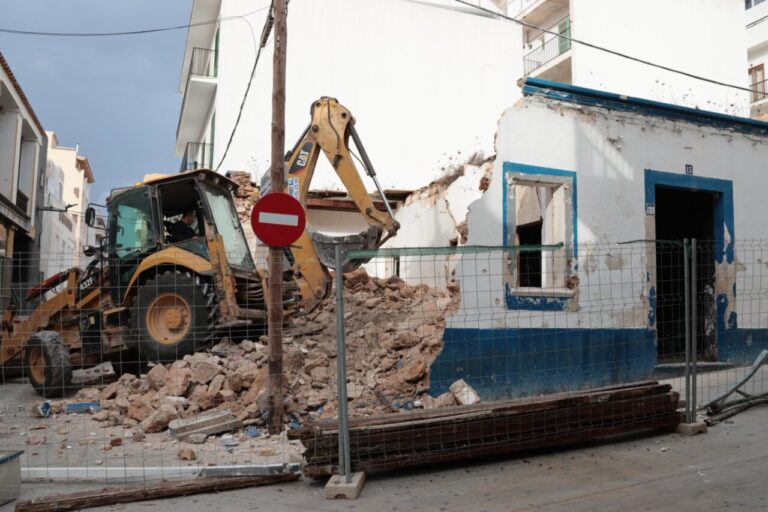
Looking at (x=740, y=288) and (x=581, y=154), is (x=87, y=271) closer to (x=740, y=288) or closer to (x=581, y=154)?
(x=581, y=154)

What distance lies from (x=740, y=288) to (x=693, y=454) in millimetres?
6144

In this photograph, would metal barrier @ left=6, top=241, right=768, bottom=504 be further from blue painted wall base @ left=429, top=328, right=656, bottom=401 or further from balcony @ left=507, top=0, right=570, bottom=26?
balcony @ left=507, top=0, right=570, bottom=26

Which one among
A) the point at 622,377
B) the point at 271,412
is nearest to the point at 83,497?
the point at 271,412

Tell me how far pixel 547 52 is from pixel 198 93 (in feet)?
53.0

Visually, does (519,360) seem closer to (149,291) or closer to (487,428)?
(487,428)

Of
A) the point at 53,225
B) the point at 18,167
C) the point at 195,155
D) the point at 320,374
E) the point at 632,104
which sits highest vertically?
the point at 195,155

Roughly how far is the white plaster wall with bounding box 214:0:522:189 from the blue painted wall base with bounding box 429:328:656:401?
10.7m

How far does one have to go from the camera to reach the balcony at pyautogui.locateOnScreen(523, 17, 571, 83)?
27.0 metres

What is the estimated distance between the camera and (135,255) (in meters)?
9.47

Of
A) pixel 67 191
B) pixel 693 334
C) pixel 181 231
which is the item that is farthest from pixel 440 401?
pixel 67 191

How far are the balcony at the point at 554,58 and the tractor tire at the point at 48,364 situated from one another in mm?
23658

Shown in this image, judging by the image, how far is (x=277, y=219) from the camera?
18.6 feet

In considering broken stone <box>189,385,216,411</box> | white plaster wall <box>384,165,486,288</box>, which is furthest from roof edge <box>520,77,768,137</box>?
broken stone <box>189,385,216,411</box>

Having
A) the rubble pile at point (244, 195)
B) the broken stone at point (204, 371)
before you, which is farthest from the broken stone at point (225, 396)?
the rubble pile at point (244, 195)
